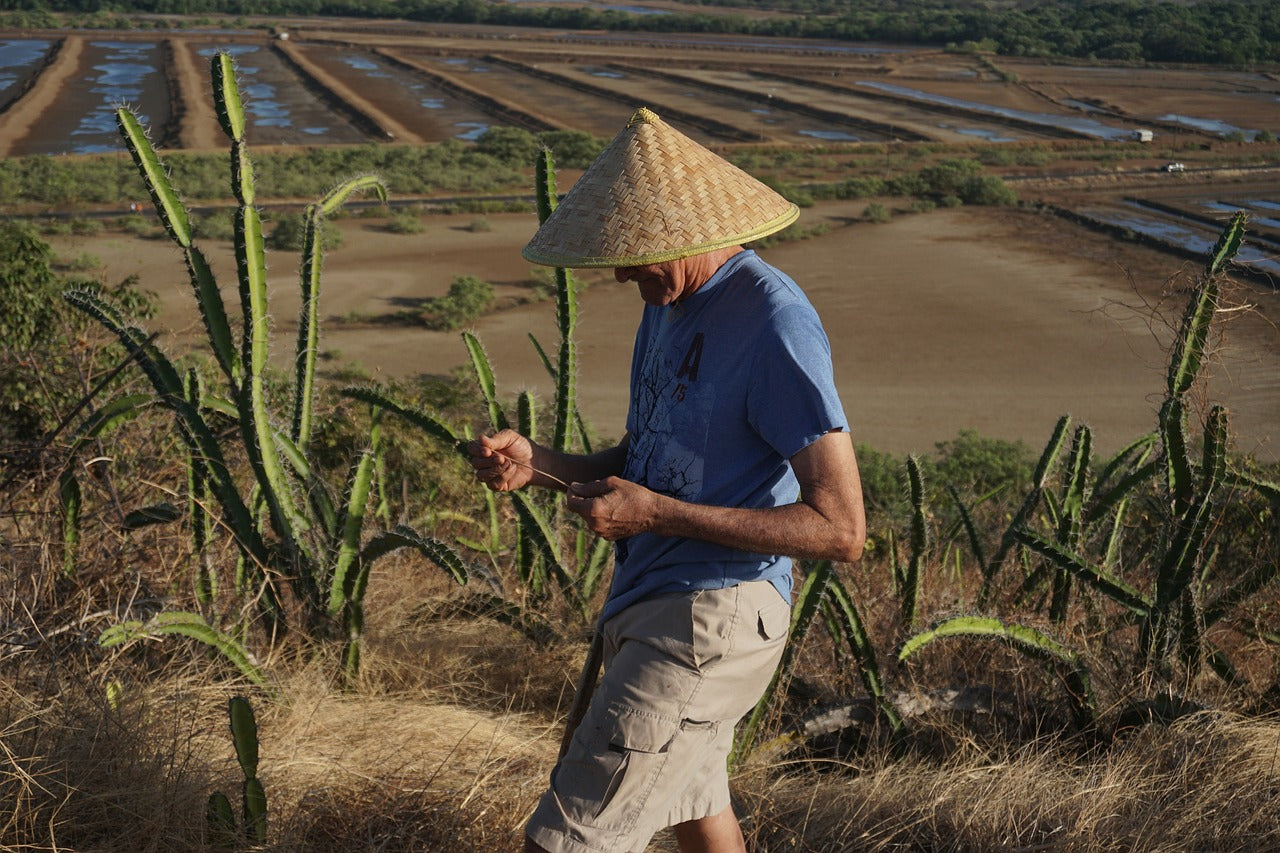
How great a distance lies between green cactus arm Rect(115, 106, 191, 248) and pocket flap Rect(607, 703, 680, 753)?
1.80 m

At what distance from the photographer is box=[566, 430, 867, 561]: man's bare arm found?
1.84 meters

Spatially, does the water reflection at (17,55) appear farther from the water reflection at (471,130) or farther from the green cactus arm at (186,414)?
the green cactus arm at (186,414)

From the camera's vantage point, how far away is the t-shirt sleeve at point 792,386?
6.00 feet

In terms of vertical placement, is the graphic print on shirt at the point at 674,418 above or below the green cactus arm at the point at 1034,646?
above

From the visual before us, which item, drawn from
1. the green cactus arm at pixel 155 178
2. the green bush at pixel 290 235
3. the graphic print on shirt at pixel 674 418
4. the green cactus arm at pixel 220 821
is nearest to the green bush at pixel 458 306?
the green bush at pixel 290 235

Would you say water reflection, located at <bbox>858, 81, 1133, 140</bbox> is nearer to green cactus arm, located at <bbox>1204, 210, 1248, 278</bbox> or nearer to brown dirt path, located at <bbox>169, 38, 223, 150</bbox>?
brown dirt path, located at <bbox>169, 38, 223, 150</bbox>

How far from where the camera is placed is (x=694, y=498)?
6.51 ft

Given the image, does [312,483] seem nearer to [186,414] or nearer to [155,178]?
[186,414]

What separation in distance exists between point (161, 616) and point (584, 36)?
5895 centimetres

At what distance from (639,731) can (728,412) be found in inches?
19.8

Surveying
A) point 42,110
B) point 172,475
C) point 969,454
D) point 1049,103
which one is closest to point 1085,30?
point 1049,103

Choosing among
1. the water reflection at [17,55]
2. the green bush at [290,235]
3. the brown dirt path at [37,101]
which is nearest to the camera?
the green bush at [290,235]

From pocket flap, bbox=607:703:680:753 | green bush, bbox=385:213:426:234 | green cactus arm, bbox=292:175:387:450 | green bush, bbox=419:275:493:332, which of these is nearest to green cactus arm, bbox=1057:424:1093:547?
pocket flap, bbox=607:703:680:753

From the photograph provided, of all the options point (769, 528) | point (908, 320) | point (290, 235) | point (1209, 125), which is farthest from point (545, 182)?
point (1209, 125)
